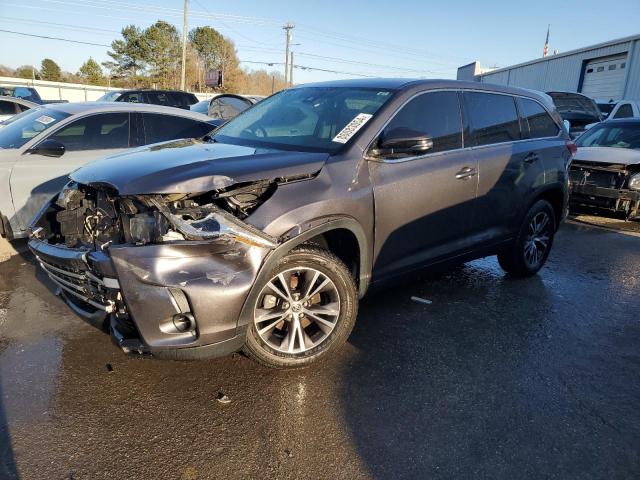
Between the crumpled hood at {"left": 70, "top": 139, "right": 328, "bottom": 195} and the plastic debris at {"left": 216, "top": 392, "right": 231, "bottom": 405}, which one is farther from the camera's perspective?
the plastic debris at {"left": 216, "top": 392, "right": 231, "bottom": 405}

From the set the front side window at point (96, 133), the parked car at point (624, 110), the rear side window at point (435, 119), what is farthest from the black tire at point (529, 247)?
the parked car at point (624, 110)

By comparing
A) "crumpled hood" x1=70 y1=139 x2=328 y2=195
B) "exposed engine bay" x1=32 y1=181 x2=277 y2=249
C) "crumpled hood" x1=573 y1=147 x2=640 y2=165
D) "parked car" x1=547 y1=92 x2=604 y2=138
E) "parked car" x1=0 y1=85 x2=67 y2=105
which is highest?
"parked car" x1=547 y1=92 x2=604 y2=138

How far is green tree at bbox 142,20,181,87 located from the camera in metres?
57.8

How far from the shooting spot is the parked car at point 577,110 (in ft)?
41.2

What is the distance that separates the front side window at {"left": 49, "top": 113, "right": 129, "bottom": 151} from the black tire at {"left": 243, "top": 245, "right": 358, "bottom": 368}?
3.89 m

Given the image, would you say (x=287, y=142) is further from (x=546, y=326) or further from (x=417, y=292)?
(x=546, y=326)

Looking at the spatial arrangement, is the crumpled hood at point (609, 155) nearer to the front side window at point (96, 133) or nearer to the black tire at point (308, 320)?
the black tire at point (308, 320)

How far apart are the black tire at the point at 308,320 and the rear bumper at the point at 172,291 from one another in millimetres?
198

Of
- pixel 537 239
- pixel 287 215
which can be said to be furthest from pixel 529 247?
pixel 287 215

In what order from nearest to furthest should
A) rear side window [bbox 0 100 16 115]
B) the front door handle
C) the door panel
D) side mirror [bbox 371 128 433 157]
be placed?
1. side mirror [bbox 371 128 433 157]
2. the door panel
3. the front door handle
4. rear side window [bbox 0 100 16 115]

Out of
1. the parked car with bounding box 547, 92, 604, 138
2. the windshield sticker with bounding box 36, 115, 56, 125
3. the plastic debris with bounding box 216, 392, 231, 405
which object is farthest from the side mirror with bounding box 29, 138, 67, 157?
the parked car with bounding box 547, 92, 604, 138

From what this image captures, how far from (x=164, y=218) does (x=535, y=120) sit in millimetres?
3895

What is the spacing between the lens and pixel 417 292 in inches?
184

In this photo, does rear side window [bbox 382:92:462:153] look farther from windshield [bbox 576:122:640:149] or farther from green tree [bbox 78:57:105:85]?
green tree [bbox 78:57:105:85]
